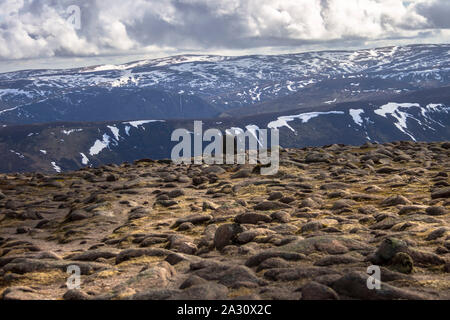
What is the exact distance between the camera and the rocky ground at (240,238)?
15625 millimetres

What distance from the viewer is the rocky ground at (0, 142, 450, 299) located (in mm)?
15625

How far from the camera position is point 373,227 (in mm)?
23672

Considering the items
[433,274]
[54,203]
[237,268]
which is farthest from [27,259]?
[54,203]

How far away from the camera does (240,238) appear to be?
22.0m

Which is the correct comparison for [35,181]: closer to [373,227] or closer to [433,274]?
[373,227]

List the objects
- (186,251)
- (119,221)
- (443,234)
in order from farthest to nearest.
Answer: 1. (119,221)
2. (186,251)
3. (443,234)

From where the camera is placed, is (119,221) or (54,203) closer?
(119,221)

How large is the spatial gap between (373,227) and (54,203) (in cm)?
3225

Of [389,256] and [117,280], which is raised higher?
[389,256]

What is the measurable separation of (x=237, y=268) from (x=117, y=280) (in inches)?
182
